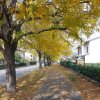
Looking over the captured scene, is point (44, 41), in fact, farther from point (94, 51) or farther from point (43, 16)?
point (94, 51)

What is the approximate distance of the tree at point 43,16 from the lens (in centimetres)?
1352

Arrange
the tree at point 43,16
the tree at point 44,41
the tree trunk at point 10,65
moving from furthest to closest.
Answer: the tree at point 44,41
the tree trunk at point 10,65
the tree at point 43,16

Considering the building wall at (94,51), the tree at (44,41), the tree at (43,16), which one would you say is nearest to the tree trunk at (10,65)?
the tree at (43,16)

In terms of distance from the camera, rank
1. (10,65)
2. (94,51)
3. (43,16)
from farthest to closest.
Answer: (94,51) → (10,65) → (43,16)

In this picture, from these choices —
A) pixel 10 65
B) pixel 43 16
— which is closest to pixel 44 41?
pixel 10 65

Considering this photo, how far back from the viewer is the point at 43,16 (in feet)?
47.6

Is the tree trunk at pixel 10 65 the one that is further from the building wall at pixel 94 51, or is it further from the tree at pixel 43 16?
the building wall at pixel 94 51

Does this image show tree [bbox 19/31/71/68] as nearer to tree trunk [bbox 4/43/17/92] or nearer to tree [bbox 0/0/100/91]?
tree trunk [bbox 4/43/17/92]

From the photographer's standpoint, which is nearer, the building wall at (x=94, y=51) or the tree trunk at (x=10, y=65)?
the tree trunk at (x=10, y=65)

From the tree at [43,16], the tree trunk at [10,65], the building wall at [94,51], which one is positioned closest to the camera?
the tree at [43,16]

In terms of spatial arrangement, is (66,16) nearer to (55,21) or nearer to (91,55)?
(55,21)

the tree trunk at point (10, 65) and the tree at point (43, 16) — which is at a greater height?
the tree at point (43, 16)

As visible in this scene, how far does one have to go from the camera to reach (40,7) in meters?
12.4

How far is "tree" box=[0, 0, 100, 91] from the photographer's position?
13523mm
